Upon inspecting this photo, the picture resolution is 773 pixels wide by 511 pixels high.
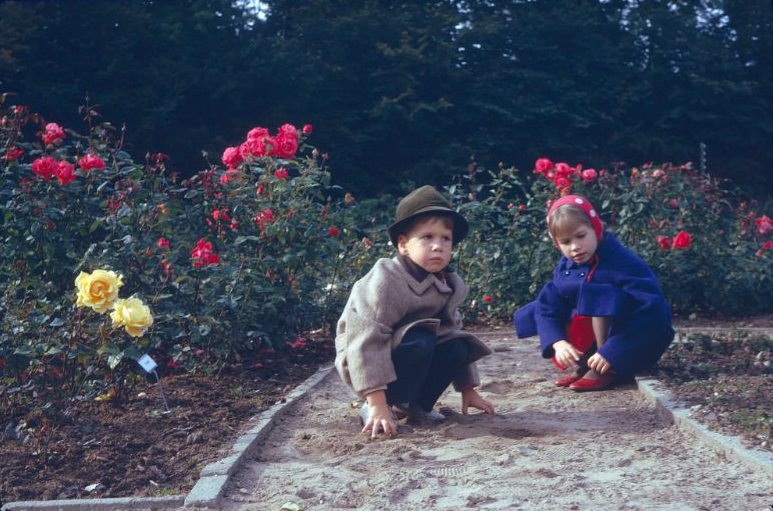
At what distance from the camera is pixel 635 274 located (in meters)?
5.28

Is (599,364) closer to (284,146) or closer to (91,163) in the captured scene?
(284,146)

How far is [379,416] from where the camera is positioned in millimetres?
4371

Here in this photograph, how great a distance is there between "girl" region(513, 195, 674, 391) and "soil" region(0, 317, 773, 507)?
0.26 metres

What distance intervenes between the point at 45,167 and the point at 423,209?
2023 mm

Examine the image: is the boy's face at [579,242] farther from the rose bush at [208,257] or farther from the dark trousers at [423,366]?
the rose bush at [208,257]

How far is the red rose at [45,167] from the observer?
5.10 metres

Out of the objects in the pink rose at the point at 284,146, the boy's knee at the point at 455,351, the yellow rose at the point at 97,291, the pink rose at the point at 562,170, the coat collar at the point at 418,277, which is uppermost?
the pink rose at the point at 284,146

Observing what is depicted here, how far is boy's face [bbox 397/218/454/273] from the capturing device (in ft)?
14.8

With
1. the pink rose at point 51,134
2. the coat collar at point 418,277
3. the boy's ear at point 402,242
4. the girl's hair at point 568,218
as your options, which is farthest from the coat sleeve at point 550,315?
the pink rose at point 51,134

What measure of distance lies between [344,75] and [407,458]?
17556mm

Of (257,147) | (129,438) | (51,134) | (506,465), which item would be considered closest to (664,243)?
(257,147)

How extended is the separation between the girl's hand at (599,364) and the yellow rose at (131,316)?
7.63ft

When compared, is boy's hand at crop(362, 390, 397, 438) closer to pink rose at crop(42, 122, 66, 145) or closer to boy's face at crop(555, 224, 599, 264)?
boy's face at crop(555, 224, 599, 264)

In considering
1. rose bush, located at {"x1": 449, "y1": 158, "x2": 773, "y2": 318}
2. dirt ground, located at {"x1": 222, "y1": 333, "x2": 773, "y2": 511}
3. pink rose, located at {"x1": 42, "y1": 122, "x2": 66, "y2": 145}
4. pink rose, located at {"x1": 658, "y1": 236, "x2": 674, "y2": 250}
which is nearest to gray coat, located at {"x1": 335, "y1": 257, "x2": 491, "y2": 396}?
dirt ground, located at {"x1": 222, "y1": 333, "x2": 773, "y2": 511}
